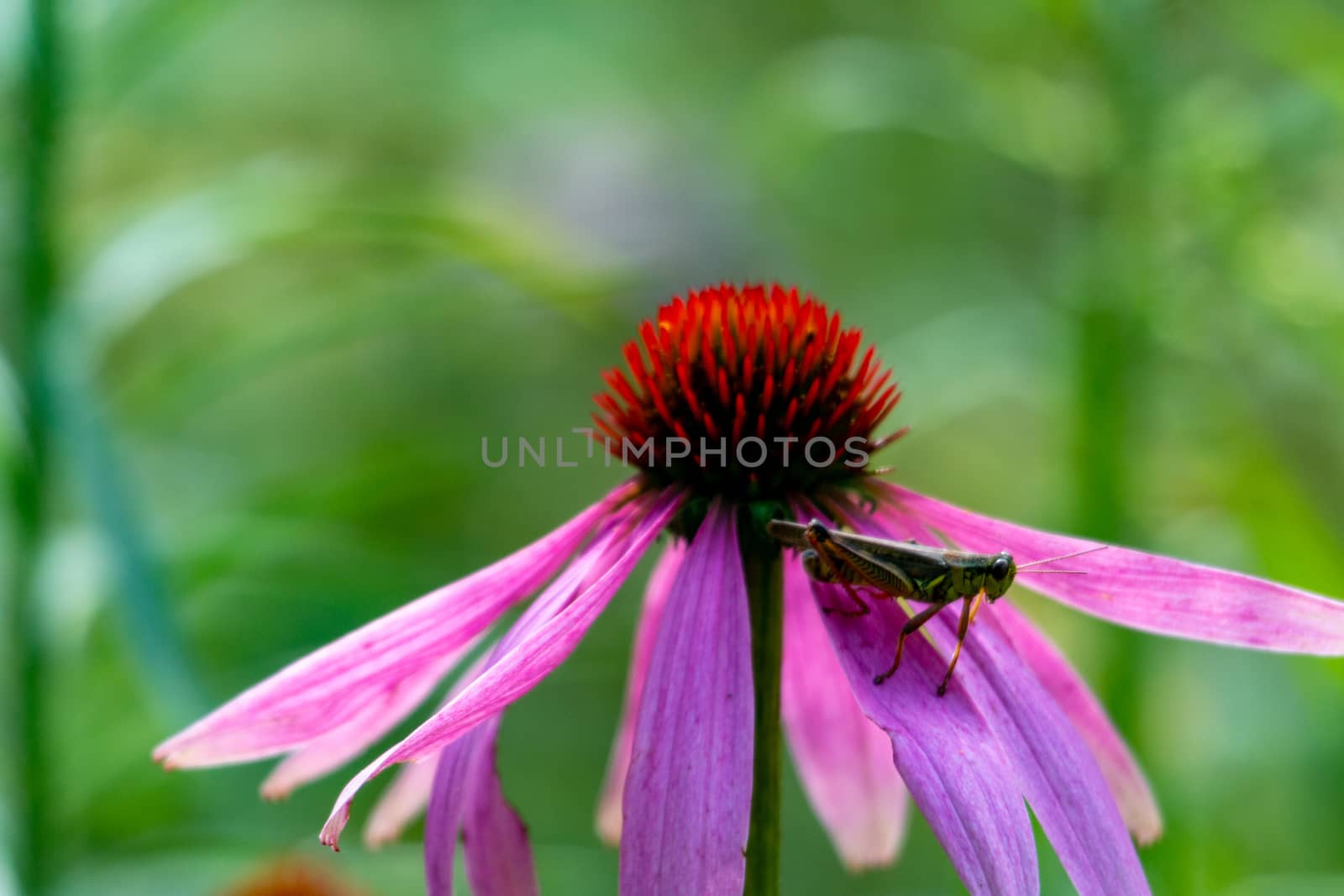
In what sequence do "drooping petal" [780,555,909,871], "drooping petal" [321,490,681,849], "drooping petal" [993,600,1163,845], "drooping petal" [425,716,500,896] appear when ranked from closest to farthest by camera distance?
"drooping petal" [321,490,681,849], "drooping petal" [425,716,500,896], "drooping petal" [993,600,1163,845], "drooping petal" [780,555,909,871]

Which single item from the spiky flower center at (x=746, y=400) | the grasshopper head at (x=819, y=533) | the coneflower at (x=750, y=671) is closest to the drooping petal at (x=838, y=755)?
the coneflower at (x=750, y=671)

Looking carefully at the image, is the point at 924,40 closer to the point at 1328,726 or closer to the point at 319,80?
the point at 319,80

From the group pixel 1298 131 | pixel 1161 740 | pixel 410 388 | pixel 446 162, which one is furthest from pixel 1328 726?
pixel 446 162

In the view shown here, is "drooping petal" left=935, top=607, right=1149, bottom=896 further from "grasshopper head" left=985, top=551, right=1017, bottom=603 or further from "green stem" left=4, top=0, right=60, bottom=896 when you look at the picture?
"green stem" left=4, top=0, right=60, bottom=896

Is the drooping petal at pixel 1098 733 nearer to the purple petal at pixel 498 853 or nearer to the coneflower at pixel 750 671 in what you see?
the coneflower at pixel 750 671

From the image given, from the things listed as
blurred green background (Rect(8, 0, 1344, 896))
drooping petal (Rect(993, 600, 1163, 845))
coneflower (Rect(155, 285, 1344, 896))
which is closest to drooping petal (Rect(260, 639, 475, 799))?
coneflower (Rect(155, 285, 1344, 896))

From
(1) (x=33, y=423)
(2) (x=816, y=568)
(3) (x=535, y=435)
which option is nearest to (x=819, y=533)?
(2) (x=816, y=568)

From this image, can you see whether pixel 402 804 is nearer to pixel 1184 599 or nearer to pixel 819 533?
pixel 819 533
